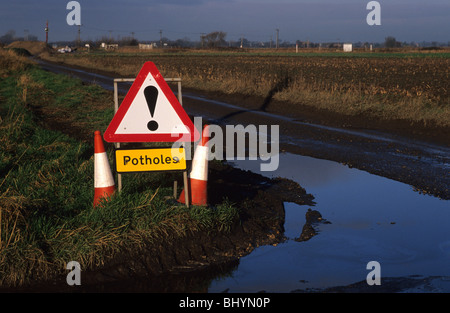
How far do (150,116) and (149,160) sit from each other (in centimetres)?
48

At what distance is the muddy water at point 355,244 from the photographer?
500 centimetres

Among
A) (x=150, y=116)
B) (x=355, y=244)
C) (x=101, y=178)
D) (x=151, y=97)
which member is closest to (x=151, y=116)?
(x=150, y=116)

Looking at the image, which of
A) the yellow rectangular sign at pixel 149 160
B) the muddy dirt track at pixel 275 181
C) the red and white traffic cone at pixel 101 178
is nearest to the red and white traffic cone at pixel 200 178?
the yellow rectangular sign at pixel 149 160

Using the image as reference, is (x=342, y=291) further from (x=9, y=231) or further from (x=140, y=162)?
(x=9, y=231)

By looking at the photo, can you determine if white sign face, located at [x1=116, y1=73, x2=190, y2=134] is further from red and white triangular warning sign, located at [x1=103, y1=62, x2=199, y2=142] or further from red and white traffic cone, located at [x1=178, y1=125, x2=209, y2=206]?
red and white traffic cone, located at [x1=178, y1=125, x2=209, y2=206]

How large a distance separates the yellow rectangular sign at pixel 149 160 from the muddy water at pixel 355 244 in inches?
53.0

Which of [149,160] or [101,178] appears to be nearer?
[149,160]

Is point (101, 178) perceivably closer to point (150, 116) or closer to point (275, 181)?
point (150, 116)

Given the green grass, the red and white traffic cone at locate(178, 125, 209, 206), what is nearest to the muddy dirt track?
the green grass

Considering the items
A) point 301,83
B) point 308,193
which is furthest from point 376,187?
point 301,83

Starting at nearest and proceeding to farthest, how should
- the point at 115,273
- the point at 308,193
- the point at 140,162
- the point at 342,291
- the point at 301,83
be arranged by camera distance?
the point at 342,291, the point at 115,273, the point at 140,162, the point at 308,193, the point at 301,83

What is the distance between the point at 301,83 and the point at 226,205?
16.4 m

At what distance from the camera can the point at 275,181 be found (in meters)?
8.76

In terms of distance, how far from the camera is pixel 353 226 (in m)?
6.53
